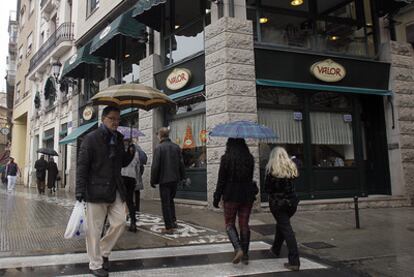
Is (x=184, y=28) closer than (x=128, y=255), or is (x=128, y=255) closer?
(x=128, y=255)

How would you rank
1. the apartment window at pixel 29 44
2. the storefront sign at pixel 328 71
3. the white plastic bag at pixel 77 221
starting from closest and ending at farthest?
the white plastic bag at pixel 77 221
the storefront sign at pixel 328 71
the apartment window at pixel 29 44

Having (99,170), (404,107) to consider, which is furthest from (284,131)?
(99,170)

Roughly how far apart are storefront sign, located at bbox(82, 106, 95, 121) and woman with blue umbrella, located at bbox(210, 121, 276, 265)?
571 inches

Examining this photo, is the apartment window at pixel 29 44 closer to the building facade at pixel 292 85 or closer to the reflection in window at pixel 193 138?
the building facade at pixel 292 85

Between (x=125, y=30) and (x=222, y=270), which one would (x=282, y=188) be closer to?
(x=222, y=270)

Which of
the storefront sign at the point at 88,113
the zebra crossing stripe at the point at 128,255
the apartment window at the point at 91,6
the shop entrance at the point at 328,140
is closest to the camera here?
the zebra crossing stripe at the point at 128,255

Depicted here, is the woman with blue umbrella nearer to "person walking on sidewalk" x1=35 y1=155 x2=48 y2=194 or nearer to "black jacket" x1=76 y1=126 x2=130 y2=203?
"black jacket" x1=76 y1=126 x2=130 y2=203

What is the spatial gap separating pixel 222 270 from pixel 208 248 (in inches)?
53.5

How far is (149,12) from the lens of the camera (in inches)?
491

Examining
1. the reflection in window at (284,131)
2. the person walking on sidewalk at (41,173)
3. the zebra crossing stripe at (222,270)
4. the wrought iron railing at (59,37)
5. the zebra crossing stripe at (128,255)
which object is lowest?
the zebra crossing stripe at (222,270)

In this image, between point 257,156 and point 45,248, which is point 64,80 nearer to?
point 257,156

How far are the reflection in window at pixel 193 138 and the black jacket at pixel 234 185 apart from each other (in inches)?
234

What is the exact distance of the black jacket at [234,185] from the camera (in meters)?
5.40

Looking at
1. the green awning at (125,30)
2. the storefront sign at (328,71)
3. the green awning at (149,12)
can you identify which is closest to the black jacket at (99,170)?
the green awning at (149,12)
